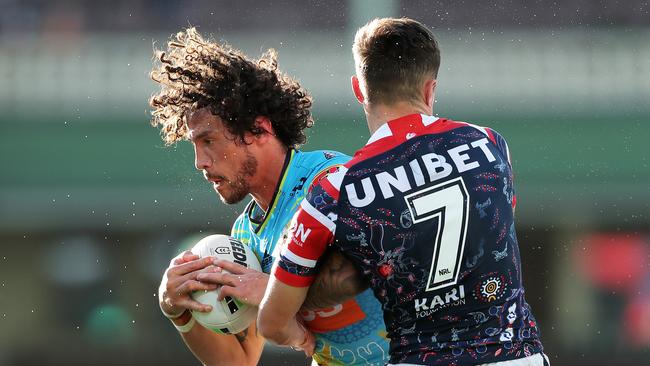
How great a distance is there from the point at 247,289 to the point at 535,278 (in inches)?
476

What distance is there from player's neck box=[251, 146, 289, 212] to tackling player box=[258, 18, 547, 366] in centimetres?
142

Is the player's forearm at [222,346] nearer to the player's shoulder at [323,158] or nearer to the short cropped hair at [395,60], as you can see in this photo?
the player's shoulder at [323,158]

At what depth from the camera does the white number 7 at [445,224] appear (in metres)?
3.80

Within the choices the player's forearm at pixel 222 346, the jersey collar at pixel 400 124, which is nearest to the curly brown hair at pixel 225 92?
the player's forearm at pixel 222 346

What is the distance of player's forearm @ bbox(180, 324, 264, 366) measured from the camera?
17.7ft

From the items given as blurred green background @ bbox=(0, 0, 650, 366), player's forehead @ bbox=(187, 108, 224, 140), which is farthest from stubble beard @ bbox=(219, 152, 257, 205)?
blurred green background @ bbox=(0, 0, 650, 366)

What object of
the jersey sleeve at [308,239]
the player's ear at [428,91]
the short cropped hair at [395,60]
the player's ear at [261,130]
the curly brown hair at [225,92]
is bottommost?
the jersey sleeve at [308,239]

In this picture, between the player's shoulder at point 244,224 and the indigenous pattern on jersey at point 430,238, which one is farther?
the player's shoulder at point 244,224

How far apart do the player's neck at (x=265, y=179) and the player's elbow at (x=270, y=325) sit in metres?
1.31

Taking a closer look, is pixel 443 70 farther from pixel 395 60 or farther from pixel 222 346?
pixel 395 60

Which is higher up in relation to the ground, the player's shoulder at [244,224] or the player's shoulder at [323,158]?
the player's shoulder at [323,158]

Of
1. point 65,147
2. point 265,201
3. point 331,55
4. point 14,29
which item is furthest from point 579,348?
point 265,201

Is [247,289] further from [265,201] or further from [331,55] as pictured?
[331,55]

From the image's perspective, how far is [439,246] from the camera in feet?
12.5
